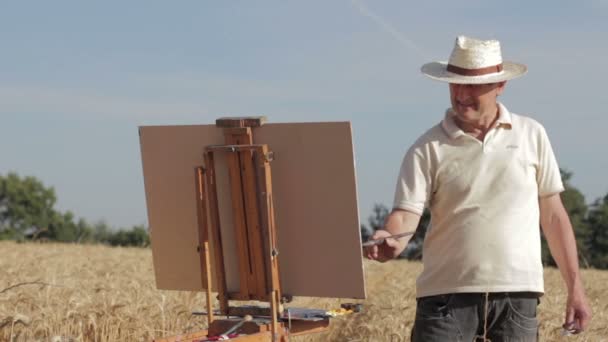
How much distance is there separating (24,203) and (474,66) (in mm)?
65284

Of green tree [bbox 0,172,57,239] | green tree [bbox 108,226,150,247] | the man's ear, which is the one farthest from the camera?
green tree [bbox 0,172,57,239]

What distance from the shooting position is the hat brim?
426 cm

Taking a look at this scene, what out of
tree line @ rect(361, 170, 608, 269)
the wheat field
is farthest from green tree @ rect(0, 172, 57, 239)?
the wheat field

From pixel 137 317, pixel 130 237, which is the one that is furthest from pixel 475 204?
pixel 130 237

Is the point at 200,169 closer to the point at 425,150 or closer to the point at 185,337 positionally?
the point at 185,337

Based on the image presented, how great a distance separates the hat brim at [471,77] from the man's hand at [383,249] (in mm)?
669

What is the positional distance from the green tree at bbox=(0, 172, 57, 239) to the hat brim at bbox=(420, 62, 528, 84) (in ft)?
204

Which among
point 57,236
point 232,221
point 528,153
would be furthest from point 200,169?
point 57,236

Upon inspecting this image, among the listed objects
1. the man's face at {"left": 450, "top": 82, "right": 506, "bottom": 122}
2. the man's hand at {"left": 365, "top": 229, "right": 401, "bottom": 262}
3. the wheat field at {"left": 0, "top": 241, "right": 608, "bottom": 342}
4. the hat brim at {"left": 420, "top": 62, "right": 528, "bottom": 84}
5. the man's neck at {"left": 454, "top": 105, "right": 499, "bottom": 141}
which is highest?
the hat brim at {"left": 420, "top": 62, "right": 528, "bottom": 84}

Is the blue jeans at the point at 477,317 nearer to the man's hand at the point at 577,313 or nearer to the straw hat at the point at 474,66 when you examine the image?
the man's hand at the point at 577,313

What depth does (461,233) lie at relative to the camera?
429 centimetres

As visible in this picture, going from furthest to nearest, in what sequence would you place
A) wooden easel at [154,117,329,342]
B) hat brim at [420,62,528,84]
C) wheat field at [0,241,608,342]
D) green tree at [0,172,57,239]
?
green tree at [0,172,57,239], wheat field at [0,241,608,342], wooden easel at [154,117,329,342], hat brim at [420,62,528,84]

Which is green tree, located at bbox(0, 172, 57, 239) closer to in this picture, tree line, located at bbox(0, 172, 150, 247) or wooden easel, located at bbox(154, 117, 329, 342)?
tree line, located at bbox(0, 172, 150, 247)

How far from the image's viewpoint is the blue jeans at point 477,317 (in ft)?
14.1
